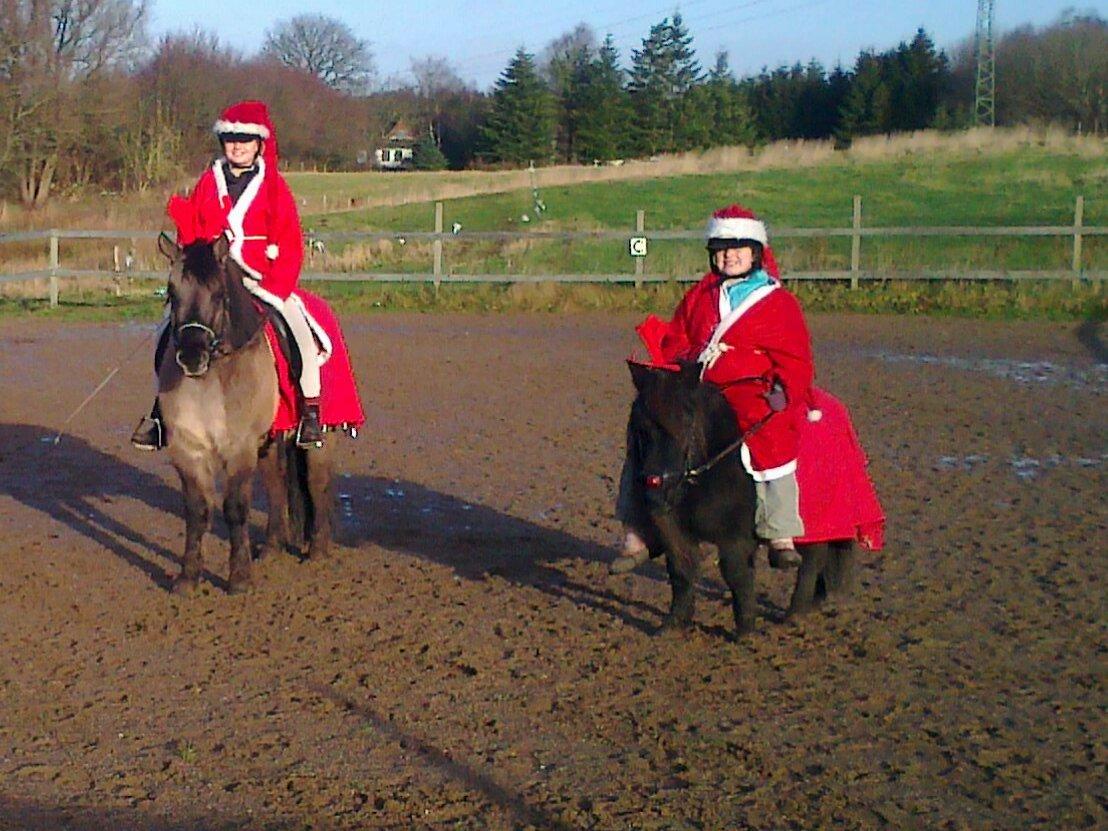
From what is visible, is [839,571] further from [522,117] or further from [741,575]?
[522,117]

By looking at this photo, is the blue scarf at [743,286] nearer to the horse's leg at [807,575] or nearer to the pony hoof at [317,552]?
the horse's leg at [807,575]

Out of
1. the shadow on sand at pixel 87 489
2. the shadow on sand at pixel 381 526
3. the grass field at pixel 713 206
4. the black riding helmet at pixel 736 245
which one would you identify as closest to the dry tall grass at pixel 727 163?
the grass field at pixel 713 206

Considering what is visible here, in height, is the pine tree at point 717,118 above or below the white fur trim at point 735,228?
above

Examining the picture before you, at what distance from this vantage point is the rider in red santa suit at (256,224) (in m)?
7.13

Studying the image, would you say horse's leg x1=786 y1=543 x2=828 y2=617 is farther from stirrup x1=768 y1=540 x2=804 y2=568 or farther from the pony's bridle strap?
the pony's bridle strap

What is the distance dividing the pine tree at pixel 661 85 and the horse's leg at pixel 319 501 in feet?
195

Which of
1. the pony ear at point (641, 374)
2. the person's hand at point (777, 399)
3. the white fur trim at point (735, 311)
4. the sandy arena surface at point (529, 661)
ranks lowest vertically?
the sandy arena surface at point (529, 661)

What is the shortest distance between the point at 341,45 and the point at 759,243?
2858 inches

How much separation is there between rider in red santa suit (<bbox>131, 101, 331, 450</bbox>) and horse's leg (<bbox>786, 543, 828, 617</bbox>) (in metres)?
2.70

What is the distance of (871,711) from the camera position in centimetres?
511

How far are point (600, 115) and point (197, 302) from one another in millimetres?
59408

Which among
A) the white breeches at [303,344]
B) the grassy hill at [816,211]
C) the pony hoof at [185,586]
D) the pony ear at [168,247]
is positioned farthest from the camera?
the grassy hill at [816,211]

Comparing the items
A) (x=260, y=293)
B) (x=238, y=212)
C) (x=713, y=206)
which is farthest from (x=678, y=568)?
(x=713, y=206)

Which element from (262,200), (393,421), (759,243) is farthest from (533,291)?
(759,243)
